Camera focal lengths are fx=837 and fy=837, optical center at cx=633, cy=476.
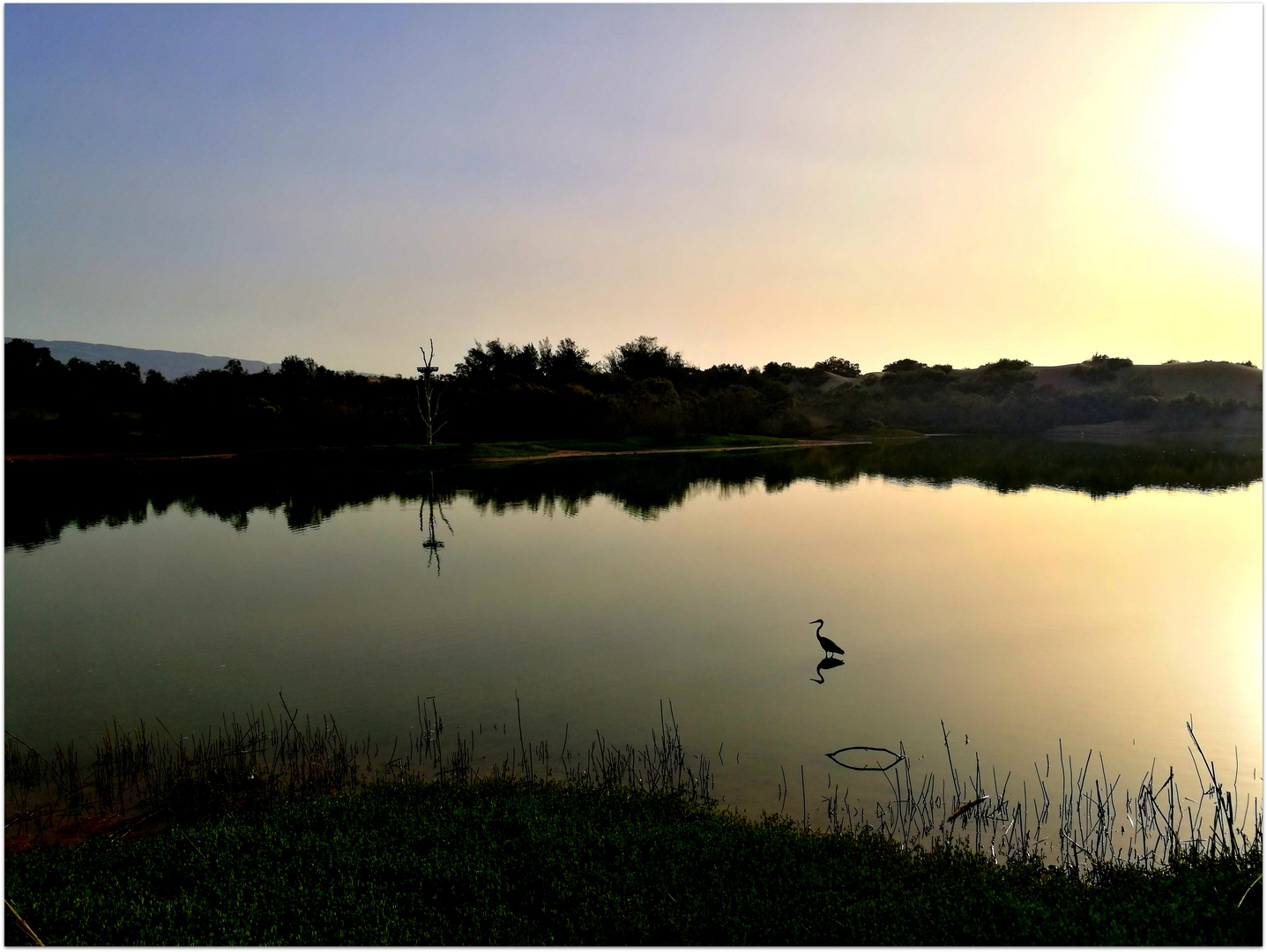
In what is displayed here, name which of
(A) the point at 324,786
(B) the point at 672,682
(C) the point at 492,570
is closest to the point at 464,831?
(A) the point at 324,786

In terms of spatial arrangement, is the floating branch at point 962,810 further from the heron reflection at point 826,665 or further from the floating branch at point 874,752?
the heron reflection at point 826,665

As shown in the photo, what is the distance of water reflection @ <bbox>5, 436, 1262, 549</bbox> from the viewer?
2708cm

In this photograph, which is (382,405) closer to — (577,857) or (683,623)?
(683,623)

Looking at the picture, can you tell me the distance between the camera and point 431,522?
79.2 feet

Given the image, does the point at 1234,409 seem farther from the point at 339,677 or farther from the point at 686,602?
the point at 339,677

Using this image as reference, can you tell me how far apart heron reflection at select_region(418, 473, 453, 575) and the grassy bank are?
1113cm

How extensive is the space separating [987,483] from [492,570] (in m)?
25.5

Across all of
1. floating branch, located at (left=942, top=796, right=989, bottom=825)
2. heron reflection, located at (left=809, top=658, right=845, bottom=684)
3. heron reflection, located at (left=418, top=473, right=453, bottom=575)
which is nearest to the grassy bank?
floating branch, located at (left=942, top=796, right=989, bottom=825)

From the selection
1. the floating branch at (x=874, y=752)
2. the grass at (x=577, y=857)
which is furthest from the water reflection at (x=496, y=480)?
the floating branch at (x=874, y=752)

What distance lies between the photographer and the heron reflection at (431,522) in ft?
62.9

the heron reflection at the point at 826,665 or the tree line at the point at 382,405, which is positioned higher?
the tree line at the point at 382,405

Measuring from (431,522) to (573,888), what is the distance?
19438mm

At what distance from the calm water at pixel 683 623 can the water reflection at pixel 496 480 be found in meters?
0.60

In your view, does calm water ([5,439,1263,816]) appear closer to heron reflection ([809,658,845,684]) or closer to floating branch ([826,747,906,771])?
Answer: heron reflection ([809,658,845,684])
